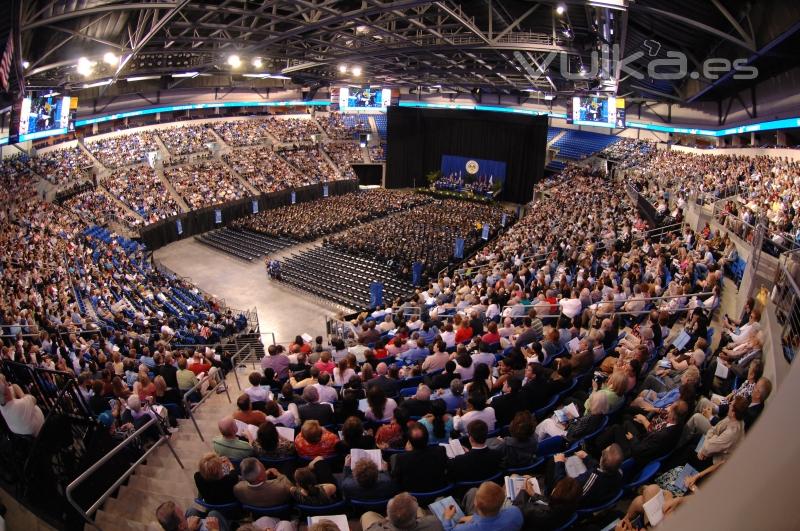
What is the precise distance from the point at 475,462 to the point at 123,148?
124 feet

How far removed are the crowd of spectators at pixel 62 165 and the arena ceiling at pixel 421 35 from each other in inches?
320

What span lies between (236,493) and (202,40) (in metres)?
20.9

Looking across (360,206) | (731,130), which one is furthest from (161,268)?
(731,130)

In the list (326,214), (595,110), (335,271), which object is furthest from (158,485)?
(595,110)

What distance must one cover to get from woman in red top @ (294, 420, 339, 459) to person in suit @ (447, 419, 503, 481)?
1355 millimetres

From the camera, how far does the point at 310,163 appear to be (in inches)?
1727

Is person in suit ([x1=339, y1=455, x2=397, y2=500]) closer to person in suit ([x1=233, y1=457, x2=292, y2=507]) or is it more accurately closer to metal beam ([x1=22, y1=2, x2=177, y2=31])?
person in suit ([x1=233, y1=457, x2=292, y2=507])

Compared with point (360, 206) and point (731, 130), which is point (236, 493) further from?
point (360, 206)

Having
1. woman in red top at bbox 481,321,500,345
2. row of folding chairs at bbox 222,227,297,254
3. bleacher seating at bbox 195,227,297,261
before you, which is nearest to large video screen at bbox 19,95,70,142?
bleacher seating at bbox 195,227,297,261

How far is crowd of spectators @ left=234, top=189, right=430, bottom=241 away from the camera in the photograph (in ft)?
99.7

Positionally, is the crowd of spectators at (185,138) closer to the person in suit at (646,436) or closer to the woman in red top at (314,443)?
the woman in red top at (314,443)

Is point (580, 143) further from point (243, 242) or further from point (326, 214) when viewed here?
point (243, 242)

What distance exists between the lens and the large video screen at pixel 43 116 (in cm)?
2175

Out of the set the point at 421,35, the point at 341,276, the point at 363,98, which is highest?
the point at 363,98
